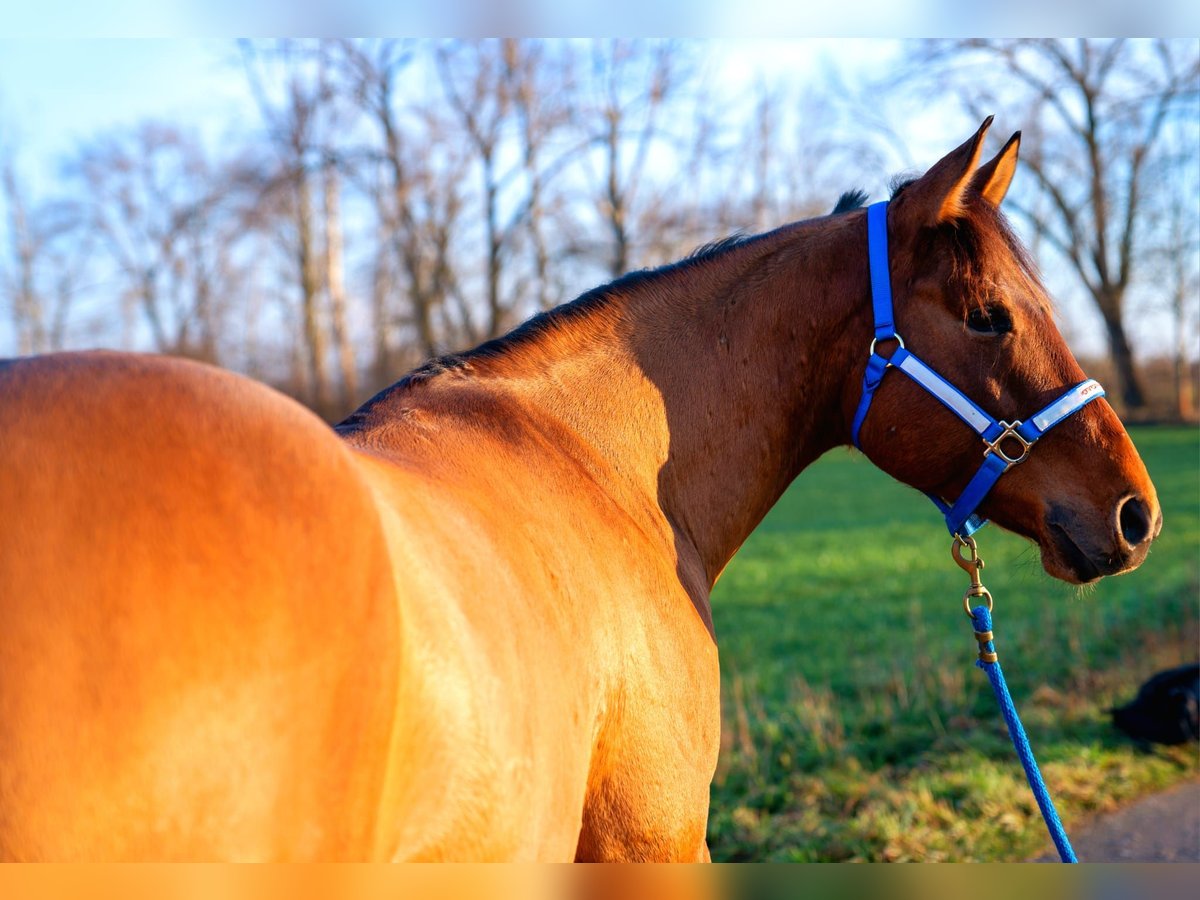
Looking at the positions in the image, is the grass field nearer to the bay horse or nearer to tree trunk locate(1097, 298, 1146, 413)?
the bay horse

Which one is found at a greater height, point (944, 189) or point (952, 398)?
point (944, 189)

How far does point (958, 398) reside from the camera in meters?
2.62

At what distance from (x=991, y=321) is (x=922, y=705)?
472 centimetres

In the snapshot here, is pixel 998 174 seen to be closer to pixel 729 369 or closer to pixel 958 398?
pixel 958 398

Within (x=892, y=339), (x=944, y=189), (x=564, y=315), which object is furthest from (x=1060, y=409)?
(x=564, y=315)

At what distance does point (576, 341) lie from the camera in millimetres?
2713

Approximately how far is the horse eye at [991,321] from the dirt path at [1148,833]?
330cm

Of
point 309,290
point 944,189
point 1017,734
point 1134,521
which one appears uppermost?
point 944,189

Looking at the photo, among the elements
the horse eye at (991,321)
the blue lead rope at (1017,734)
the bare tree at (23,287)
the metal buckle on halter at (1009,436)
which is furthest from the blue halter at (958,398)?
the bare tree at (23,287)

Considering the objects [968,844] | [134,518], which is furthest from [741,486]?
[968,844]

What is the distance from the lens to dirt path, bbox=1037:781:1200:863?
4.77m

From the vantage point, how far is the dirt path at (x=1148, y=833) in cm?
477

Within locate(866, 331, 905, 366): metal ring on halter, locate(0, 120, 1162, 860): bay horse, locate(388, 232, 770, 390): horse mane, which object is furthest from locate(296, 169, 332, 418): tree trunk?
locate(866, 331, 905, 366): metal ring on halter

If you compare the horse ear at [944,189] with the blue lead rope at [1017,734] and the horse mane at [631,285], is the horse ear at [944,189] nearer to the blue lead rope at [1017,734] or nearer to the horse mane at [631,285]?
the horse mane at [631,285]
